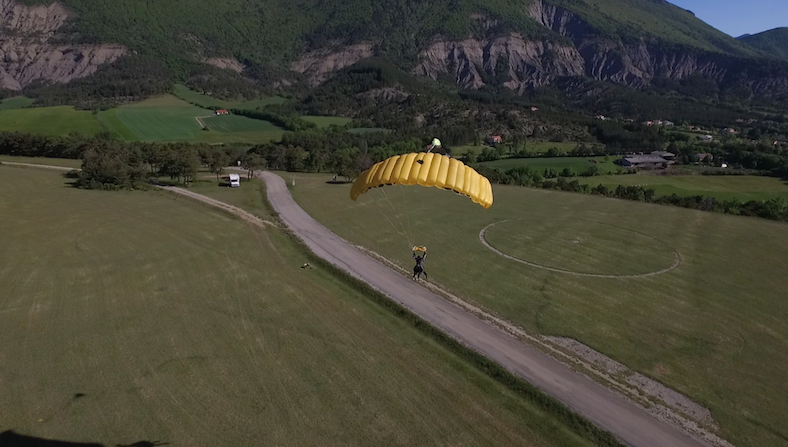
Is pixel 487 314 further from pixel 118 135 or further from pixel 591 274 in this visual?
pixel 118 135

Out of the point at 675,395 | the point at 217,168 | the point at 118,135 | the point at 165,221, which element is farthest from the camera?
the point at 118,135

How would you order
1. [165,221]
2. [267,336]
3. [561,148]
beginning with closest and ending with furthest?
[267,336], [165,221], [561,148]

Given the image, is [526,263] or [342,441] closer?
Result: [342,441]

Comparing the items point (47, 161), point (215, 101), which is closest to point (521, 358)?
point (47, 161)

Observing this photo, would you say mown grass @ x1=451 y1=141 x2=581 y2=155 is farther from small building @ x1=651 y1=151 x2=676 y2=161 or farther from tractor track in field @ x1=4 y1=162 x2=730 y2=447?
tractor track in field @ x1=4 y1=162 x2=730 y2=447

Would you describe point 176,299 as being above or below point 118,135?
below

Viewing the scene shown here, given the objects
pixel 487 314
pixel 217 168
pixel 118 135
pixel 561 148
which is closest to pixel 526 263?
pixel 487 314

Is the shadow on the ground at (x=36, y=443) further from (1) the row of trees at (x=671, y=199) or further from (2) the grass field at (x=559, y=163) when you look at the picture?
(2) the grass field at (x=559, y=163)

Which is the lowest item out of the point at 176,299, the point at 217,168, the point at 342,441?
the point at 342,441
